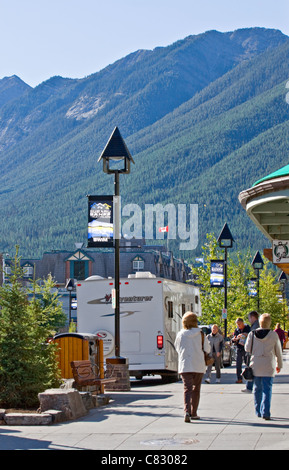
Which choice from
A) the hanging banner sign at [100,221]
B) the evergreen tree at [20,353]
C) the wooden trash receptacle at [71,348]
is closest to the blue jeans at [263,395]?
the evergreen tree at [20,353]

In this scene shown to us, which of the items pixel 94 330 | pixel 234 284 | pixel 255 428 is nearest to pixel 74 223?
pixel 234 284

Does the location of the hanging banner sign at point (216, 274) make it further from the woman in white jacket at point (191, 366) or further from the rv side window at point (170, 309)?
the woman in white jacket at point (191, 366)

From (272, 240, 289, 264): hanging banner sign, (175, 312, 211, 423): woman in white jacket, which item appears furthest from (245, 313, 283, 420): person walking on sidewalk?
(272, 240, 289, 264): hanging banner sign

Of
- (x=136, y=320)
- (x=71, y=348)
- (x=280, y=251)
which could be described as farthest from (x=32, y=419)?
(x=136, y=320)

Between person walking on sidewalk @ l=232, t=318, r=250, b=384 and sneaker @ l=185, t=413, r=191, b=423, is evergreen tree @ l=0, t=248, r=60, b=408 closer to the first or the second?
sneaker @ l=185, t=413, r=191, b=423

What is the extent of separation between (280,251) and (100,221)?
482cm

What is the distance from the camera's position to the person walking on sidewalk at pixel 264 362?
1383 centimetres

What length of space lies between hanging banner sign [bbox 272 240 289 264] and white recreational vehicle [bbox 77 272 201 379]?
5.89 meters

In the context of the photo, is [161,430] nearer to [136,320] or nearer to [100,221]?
[100,221]

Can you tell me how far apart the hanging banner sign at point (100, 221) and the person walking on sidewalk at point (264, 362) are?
8.14 metres

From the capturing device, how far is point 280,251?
63.3ft

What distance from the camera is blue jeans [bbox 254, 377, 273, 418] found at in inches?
Answer: 542

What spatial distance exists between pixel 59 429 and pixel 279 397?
647cm

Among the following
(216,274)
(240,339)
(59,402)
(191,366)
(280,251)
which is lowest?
(59,402)
